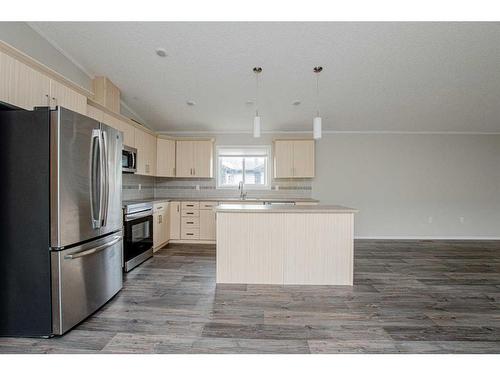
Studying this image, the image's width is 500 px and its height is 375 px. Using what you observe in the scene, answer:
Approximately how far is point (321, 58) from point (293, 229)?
2264 millimetres

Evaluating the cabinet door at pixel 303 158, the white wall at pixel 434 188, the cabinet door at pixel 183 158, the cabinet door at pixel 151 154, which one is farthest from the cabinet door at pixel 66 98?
the white wall at pixel 434 188

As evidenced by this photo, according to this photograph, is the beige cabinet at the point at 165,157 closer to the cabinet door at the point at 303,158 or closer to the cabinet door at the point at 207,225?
the cabinet door at the point at 207,225

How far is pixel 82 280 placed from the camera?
1937mm

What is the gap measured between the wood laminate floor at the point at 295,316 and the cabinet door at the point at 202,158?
7.48 ft

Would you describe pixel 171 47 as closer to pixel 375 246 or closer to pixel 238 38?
pixel 238 38

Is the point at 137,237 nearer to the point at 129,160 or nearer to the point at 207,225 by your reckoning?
the point at 129,160

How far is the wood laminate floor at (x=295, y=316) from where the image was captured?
1676mm

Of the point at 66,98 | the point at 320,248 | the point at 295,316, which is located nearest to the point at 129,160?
the point at 66,98

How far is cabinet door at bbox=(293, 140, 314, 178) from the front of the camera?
4.96 m

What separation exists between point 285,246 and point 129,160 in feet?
9.18

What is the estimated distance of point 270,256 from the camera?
2807mm

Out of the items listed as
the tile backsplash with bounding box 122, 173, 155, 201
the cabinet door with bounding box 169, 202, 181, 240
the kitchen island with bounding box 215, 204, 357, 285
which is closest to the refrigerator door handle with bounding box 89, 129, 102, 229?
the kitchen island with bounding box 215, 204, 357, 285

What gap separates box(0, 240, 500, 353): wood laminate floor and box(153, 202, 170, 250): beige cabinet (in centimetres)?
83

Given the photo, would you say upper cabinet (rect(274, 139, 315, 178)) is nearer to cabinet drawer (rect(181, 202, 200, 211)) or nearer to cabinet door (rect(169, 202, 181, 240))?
cabinet drawer (rect(181, 202, 200, 211))
